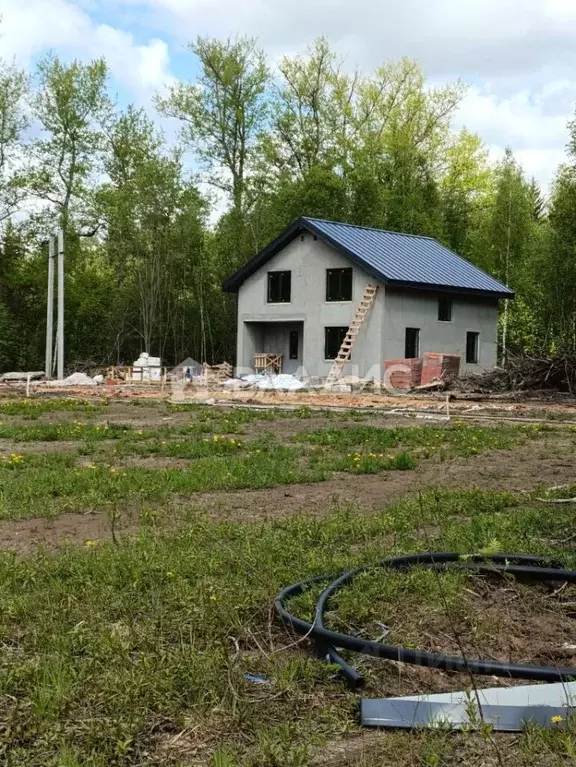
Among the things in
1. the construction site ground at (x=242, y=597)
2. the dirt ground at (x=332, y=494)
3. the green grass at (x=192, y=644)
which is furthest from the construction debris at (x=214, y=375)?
the green grass at (x=192, y=644)

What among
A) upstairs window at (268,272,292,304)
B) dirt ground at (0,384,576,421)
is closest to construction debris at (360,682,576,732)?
dirt ground at (0,384,576,421)

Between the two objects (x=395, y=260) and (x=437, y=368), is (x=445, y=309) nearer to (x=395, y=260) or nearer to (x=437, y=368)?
(x=395, y=260)

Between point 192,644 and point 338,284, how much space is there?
1164 inches

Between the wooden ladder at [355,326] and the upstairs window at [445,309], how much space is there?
3.57m

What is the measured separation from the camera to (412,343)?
32.7 metres

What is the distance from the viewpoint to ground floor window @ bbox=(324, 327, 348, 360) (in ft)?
108

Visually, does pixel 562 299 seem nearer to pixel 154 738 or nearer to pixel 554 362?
pixel 554 362

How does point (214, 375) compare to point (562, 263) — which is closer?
point (214, 375)

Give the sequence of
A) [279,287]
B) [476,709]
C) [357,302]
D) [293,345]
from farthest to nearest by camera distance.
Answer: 1. [293,345]
2. [279,287]
3. [357,302]
4. [476,709]

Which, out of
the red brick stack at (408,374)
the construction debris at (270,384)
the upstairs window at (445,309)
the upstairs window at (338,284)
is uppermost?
the upstairs window at (338,284)

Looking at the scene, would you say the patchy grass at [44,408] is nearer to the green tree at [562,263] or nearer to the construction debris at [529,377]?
the construction debris at [529,377]

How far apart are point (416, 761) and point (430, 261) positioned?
107 ft

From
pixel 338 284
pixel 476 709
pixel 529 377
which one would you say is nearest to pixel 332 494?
pixel 476 709

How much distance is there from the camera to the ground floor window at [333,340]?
3282 centimetres
